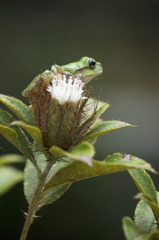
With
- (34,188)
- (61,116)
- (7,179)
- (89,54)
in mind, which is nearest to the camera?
(7,179)

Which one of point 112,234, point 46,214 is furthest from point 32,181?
point 112,234

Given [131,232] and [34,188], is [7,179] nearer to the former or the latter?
[131,232]

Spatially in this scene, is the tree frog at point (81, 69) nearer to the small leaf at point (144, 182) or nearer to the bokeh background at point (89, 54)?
the small leaf at point (144, 182)

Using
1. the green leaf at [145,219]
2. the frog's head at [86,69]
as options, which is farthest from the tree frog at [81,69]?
the green leaf at [145,219]

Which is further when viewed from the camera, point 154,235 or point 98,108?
point 98,108

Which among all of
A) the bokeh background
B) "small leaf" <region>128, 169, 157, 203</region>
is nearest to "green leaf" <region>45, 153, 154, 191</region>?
"small leaf" <region>128, 169, 157, 203</region>

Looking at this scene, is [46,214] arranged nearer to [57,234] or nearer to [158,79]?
[57,234]

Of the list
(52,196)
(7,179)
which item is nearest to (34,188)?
(52,196)
